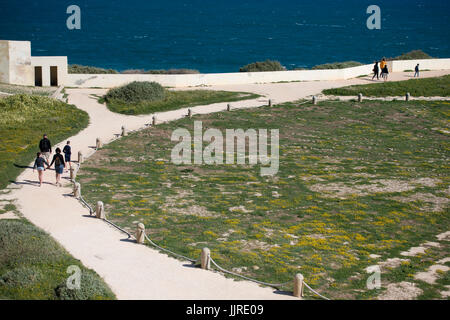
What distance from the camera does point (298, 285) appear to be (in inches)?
871

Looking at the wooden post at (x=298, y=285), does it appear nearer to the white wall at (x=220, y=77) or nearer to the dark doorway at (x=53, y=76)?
the white wall at (x=220, y=77)

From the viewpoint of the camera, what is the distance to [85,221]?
92.8 ft

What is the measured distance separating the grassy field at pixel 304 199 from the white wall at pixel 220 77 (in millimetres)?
11418

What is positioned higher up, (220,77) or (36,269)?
(220,77)

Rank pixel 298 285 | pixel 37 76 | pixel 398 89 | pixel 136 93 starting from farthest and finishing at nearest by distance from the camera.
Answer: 1. pixel 37 76
2. pixel 398 89
3. pixel 136 93
4. pixel 298 285

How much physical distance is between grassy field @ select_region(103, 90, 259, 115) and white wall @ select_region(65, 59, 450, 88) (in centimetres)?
361

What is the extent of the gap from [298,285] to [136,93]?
1314 inches

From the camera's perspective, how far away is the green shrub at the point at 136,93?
52447mm

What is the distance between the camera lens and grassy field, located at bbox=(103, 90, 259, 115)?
5059 cm

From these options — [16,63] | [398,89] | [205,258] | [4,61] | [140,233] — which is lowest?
[205,258]

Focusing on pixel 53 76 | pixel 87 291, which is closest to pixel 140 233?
pixel 87 291

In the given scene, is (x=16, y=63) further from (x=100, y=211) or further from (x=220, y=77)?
→ (x=100, y=211)

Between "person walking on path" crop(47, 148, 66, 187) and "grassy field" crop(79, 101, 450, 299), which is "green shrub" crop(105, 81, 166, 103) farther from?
"person walking on path" crop(47, 148, 66, 187)
